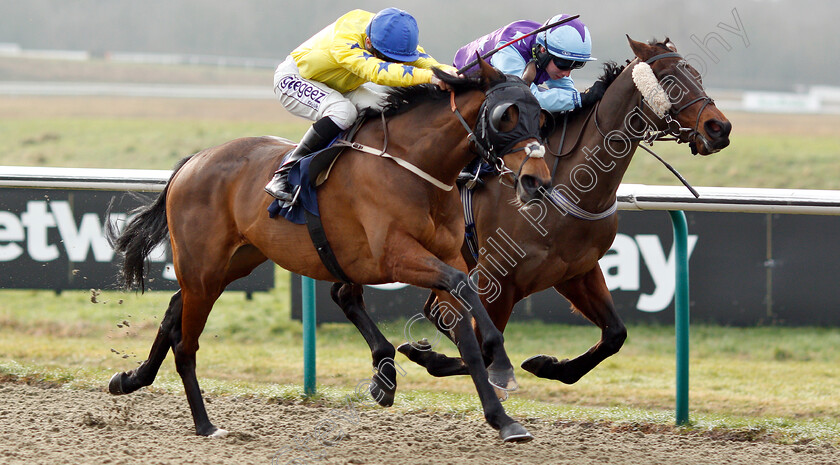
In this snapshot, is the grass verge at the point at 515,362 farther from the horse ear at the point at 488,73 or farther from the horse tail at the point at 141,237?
the horse ear at the point at 488,73

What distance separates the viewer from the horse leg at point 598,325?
4277 millimetres

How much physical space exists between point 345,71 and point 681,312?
1.95 metres

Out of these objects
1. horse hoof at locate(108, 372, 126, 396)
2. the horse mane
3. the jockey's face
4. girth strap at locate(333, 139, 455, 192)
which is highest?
the jockey's face

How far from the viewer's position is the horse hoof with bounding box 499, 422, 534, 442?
326 centimetres

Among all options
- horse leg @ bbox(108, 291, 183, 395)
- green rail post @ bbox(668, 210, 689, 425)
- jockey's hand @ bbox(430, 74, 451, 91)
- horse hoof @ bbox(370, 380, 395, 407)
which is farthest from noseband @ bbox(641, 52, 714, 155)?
horse leg @ bbox(108, 291, 183, 395)

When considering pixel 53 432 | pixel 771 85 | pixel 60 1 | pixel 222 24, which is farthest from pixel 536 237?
pixel 60 1

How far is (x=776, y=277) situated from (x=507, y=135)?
371 centimetres

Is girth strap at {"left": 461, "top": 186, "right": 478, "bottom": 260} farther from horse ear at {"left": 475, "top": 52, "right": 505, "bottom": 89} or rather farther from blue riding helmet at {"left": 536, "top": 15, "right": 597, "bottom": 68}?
horse ear at {"left": 475, "top": 52, "right": 505, "bottom": 89}

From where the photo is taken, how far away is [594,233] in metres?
4.15

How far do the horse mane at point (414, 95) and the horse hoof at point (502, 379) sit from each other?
108cm

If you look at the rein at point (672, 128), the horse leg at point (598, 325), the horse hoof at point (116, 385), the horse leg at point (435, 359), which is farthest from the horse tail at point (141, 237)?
the rein at point (672, 128)

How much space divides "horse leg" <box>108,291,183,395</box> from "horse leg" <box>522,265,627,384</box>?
1.70 metres

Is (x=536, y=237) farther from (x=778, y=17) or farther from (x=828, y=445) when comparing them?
(x=778, y=17)

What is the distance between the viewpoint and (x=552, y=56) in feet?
14.2
